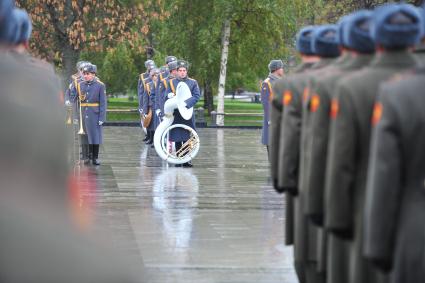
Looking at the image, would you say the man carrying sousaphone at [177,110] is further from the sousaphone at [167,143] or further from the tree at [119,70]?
the tree at [119,70]

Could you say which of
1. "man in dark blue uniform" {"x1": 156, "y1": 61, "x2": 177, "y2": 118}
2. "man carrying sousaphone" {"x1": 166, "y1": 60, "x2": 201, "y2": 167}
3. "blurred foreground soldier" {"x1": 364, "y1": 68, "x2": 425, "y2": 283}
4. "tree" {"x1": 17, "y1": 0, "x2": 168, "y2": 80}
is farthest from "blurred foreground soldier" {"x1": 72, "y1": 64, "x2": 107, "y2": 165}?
"blurred foreground soldier" {"x1": 364, "y1": 68, "x2": 425, "y2": 283}

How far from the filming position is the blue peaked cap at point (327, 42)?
795cm

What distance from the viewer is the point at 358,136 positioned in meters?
5.70

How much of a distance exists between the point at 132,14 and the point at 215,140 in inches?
177

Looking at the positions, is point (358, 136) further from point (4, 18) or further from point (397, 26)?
point (4, 18)

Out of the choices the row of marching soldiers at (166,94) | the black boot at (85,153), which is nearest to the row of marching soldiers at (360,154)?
the row of marching soldiers at (166,94)

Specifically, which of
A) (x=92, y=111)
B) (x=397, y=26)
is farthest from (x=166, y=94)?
(x=397, y=26)

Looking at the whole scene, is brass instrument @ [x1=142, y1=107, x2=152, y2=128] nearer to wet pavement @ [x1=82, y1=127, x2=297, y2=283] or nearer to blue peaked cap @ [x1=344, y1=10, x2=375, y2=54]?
wet pavement @ [x1=82, y1=127, x2=297, y2=283]

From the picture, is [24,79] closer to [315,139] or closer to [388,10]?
[388,10]

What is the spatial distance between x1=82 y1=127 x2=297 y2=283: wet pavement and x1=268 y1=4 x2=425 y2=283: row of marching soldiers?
A: 1728mm

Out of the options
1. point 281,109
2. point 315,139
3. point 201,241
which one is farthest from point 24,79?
point 201,241

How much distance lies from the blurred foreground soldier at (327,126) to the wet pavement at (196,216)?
2.37m

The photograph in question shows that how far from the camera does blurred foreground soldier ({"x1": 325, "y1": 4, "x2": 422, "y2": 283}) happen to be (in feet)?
18.3

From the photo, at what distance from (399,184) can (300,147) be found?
8.86ft
